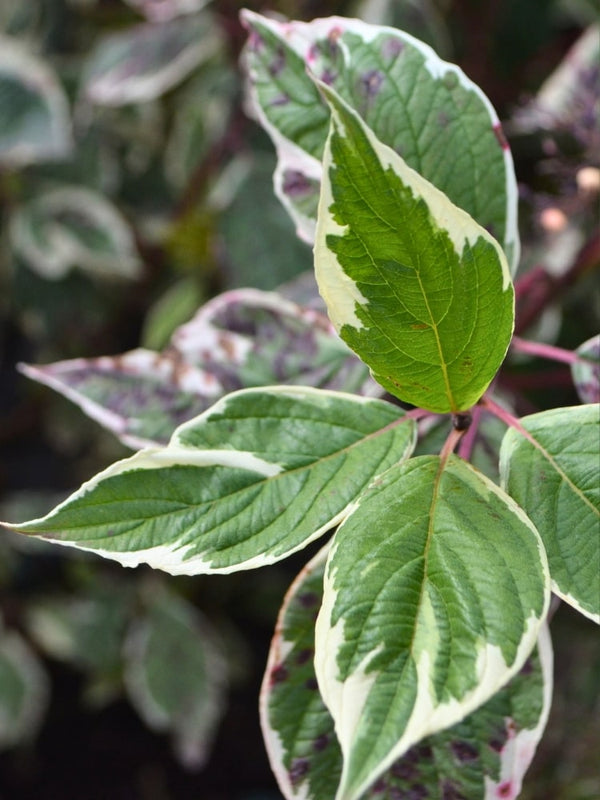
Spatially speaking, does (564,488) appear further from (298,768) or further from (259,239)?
(259,239)

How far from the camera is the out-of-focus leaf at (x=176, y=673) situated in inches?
46.3

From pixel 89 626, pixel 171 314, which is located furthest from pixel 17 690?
pixel 171 314

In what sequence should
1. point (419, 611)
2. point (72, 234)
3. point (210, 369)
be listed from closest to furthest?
point (419, 611) < point (210, 369) < point (72, 234)

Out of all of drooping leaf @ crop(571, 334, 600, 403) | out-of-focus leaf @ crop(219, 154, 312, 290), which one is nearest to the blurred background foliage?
out-of-focus leaf @ crop(219, 154, 312, 290)

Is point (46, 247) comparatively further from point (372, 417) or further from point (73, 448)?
point (372, 417)

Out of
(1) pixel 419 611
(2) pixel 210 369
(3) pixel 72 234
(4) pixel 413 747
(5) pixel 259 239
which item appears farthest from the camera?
(3) pixel 72 234

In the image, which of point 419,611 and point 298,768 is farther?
point 298,768

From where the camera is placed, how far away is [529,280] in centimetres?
66

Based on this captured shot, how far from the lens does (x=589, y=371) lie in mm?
534

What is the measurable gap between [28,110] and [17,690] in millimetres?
844

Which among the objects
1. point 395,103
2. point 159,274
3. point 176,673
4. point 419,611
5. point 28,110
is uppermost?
point 395,103

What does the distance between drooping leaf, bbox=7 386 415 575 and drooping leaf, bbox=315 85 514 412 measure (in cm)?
4

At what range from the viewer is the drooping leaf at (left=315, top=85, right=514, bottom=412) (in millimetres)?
352

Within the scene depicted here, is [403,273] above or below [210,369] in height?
above
